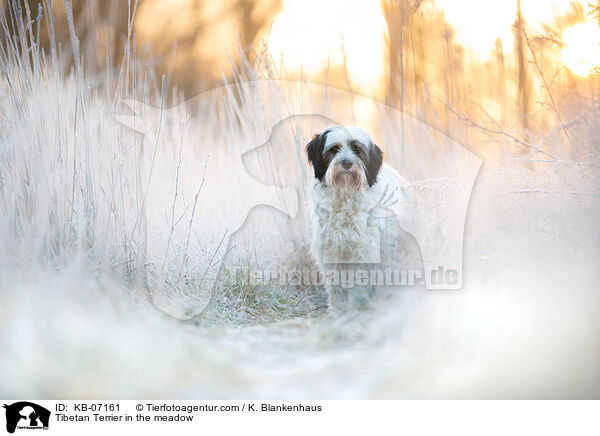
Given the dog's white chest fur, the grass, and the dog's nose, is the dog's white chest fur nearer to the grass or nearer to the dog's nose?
the dog's nose

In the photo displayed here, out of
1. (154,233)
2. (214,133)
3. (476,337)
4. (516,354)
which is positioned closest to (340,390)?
(476,337)

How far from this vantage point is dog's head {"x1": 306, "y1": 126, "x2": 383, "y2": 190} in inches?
99.8

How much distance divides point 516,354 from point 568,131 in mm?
1048

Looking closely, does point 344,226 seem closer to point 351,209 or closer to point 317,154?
point 351,209

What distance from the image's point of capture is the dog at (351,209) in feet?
8.34

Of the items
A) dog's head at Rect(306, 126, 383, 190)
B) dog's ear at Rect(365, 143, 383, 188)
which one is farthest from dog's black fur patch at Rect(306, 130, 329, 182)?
dog's ear at Rect(365, 143, 383, 188)

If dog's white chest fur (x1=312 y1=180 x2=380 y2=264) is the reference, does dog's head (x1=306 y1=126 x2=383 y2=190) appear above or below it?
above

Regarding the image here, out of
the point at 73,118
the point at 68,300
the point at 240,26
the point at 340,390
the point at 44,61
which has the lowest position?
the point at 340,390

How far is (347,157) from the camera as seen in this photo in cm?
252

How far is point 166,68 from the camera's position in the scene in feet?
8.59

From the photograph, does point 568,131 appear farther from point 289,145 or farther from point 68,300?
point 68,300

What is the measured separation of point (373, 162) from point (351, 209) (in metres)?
0.26

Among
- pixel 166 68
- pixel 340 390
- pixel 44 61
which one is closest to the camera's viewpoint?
pixel 340 390

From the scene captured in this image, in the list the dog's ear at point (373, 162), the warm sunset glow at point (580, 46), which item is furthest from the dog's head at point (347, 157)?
the warm sunset glow at point (580, 46)
